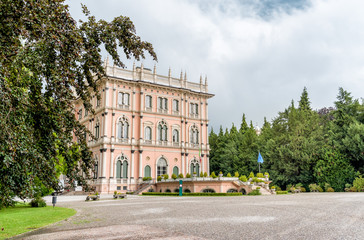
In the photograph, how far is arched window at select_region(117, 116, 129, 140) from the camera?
42.9 metres

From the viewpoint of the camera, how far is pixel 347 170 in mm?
36406

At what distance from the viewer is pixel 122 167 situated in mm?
42062

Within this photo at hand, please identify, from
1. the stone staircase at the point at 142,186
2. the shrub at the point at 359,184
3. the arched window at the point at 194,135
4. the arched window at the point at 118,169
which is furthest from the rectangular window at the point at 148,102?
the shrub at the point at 359,184

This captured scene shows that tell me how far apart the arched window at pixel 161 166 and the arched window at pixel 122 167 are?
4887 millimetres

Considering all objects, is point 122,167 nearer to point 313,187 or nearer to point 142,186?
point 142,186

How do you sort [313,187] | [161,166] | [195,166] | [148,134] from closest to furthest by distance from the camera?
1. [313,187]
2. [148,134]
3. [161,166]
4. [195,166]

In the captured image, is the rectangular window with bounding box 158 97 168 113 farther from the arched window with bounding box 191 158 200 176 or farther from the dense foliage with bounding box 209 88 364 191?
the dense foliage with bounding box 209 88 364 191

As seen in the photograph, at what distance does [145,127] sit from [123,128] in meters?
3.23

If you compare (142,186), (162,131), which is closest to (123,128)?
(162,131)

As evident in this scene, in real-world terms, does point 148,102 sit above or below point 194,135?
above

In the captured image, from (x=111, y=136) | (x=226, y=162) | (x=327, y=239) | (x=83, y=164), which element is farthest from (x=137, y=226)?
(x=226, y=162)

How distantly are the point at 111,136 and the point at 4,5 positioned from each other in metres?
37.2

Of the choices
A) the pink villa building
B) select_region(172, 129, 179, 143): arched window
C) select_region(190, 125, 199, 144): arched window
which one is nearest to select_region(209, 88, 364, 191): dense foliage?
select_region(190, 125, 199, 144): arched window

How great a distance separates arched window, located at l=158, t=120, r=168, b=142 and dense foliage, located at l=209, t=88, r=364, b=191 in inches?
552
